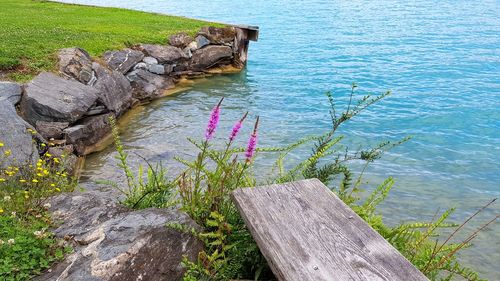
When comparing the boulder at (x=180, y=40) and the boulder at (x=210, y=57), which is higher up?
the boulder at (x=180, y=40)

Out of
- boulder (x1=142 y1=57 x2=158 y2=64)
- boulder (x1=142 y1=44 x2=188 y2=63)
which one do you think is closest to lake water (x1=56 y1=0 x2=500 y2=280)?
boulder (x1=142 y1=44 x2=188 y2=63)

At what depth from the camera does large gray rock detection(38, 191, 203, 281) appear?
3305 millimetres

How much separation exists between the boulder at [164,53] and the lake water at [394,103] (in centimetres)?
110

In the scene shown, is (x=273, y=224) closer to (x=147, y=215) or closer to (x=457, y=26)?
(x=147, y=215)

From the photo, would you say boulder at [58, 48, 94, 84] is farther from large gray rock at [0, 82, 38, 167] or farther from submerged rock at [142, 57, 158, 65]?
large gray rock at [0, 82, 38, 167]

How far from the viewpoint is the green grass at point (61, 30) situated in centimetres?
1069

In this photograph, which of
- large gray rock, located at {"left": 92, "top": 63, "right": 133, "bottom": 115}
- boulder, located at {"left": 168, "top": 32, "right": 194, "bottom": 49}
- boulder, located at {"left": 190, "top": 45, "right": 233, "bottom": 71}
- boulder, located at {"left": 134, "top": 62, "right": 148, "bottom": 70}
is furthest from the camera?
boulder, located at {"left": 190, "top": 45, "right": 233, "bottom": 71}

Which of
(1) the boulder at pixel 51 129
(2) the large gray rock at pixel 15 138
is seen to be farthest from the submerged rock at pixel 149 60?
(2) the large gray rock at pixel 15 138

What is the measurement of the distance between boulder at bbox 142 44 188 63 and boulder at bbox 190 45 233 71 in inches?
30.3

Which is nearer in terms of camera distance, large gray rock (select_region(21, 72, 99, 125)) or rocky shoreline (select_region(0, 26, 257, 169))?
rocky shoreline (select_region(0, 26, 257, 169))

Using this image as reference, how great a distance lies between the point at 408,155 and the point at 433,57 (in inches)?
480

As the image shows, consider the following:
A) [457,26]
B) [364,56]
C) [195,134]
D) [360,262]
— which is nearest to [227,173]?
[360,262]

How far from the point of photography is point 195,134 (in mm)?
10867

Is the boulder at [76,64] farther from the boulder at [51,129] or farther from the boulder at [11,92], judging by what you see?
the boulder at [51,129]
